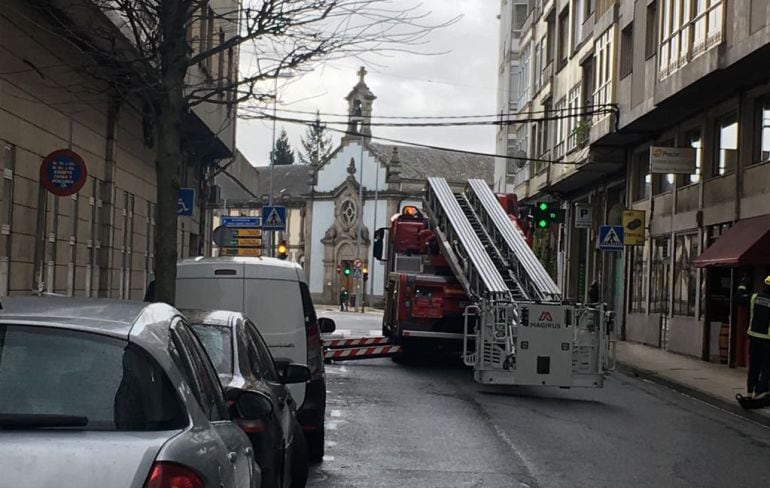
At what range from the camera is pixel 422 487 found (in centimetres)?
Answer: 901

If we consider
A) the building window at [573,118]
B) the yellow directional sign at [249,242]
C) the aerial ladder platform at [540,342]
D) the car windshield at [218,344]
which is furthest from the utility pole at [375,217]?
the car windshield at [218,344]

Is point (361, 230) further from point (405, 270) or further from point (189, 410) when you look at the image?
point (189, 410)

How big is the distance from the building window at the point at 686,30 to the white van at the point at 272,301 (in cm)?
1337

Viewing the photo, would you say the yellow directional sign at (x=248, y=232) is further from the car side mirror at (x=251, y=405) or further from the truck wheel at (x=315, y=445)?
the car side mirror at (x=251, y=405)

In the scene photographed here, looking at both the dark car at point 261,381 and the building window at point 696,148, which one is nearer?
the dark car at point 261,381

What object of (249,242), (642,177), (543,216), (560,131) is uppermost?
(560,131)

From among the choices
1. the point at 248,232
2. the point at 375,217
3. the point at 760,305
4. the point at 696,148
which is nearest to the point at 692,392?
the point at 760,305

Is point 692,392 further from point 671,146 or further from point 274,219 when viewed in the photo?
point 274,219

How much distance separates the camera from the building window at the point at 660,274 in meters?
28.1

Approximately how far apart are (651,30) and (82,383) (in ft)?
83.6

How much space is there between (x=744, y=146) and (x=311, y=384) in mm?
14958

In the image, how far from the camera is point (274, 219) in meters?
30.0

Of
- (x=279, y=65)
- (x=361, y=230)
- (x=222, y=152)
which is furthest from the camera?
(x=361, y=230)

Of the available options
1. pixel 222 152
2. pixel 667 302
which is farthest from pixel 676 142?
pixel 222 152
